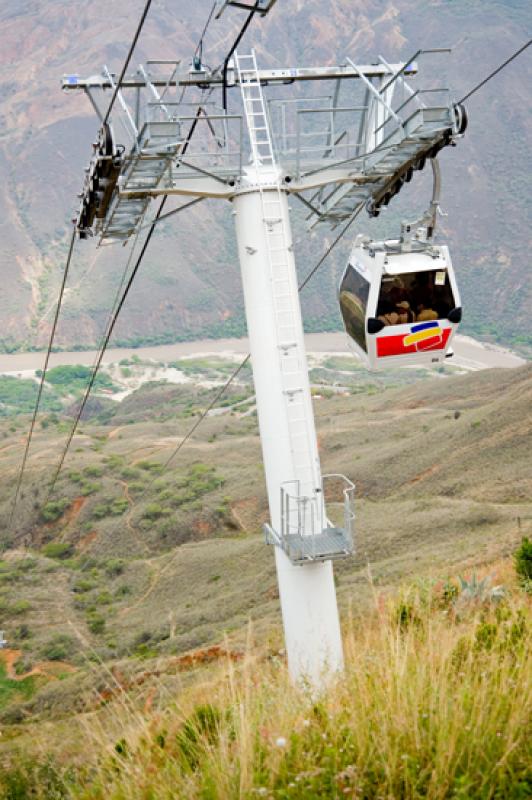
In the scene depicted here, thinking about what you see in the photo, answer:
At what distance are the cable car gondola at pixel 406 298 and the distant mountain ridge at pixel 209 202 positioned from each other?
326 feet

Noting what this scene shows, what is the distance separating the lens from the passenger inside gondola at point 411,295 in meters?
8.16

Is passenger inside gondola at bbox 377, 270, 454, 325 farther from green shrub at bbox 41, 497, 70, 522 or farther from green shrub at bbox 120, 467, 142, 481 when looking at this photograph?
green shrub at bbox 120, 467, 142, 481

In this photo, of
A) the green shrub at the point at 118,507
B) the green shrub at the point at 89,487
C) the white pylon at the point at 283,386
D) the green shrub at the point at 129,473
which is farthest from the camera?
the green shrub at the point at 129,473

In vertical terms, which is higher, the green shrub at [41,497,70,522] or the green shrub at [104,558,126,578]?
the green shrub at [41,497,70,522]

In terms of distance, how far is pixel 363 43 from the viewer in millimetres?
175125

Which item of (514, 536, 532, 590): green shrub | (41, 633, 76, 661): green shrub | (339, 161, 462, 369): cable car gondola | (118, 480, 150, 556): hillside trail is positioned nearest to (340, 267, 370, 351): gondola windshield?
(339, 161, 462, 369): cable car gondola

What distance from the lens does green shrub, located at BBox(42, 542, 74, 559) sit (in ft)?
106

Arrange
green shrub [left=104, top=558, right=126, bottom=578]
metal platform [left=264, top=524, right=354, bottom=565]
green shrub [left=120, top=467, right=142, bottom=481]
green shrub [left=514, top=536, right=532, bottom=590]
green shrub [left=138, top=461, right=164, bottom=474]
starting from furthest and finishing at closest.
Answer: green shrub [left=138, top=461, right=164, bottom=474], green shrub [left=120, top=467, right=142, bottom=481], green shrub [left=104, top=558, right=126, bottom=578], green shrub [left=514, top=536, right=532, bottom=590], metal platform [left=264, top=524, right=354, bottom=565]

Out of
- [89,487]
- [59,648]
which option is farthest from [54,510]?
[59,648]

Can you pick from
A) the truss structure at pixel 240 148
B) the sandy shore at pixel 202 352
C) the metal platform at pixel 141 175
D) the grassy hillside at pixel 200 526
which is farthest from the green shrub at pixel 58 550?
the sandy shore at pixel 202 352

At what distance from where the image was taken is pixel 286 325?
326 inches

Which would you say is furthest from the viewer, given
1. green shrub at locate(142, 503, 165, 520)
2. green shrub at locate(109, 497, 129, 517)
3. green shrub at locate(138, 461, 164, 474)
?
green shrub at locate(138, 461, 164, 474)

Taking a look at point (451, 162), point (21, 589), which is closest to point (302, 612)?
point (21, 589)

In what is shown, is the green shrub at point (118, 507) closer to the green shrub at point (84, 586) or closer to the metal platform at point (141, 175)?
the green shrub at point (84, 586)
